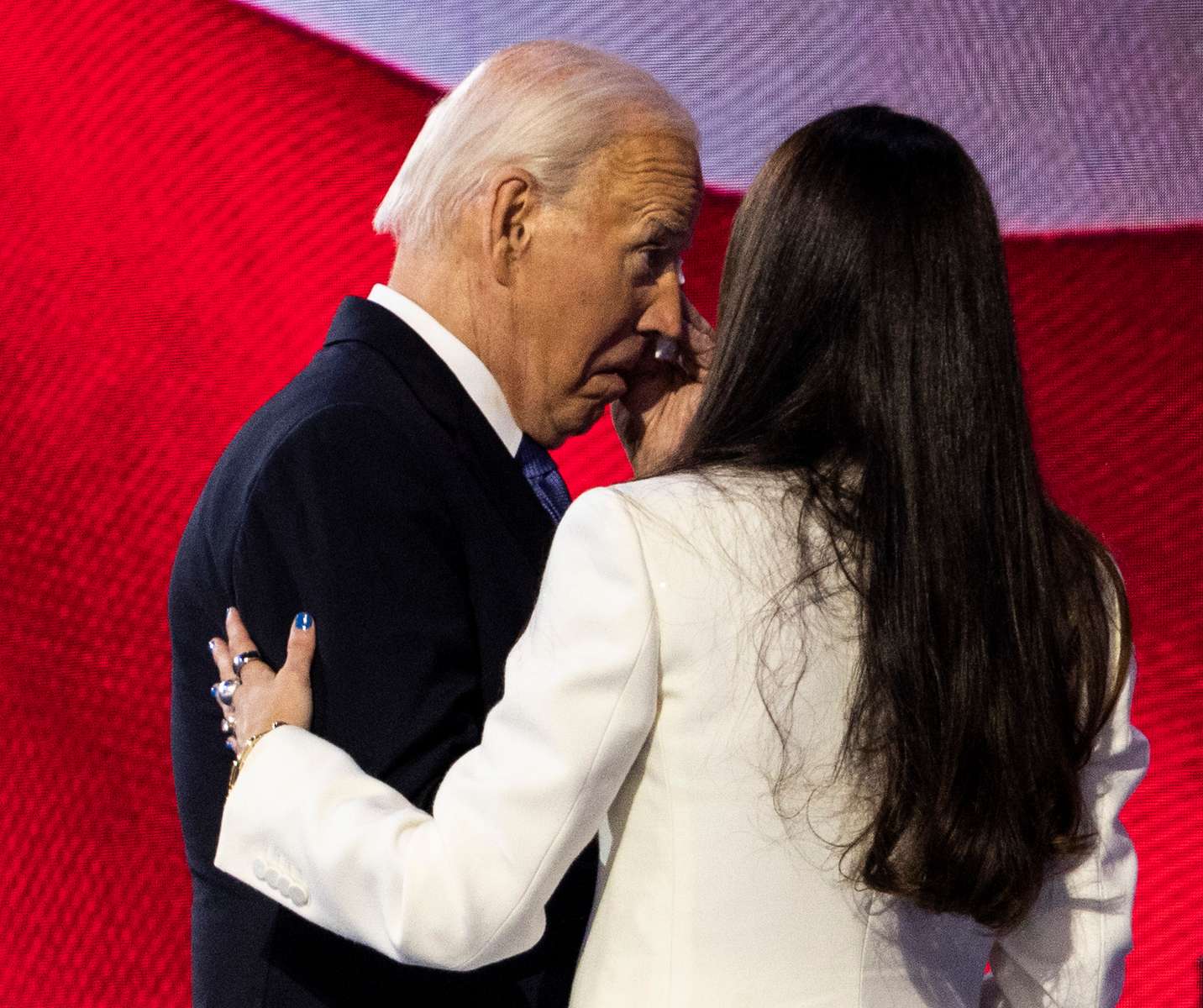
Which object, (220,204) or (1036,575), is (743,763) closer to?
(1036,575)

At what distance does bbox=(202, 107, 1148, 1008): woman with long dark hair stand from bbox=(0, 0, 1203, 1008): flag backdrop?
4.48 feet

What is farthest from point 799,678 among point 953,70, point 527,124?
point 953,70

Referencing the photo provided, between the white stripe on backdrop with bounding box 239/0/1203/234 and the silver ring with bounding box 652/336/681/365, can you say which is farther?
the white stripe on backdrop with bounding box 239/0/1203/234

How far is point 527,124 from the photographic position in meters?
1.48

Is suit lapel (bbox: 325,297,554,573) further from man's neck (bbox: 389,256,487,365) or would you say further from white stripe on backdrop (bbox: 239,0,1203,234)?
white stripe on backdrop (bbox: 239,0,1203,234)

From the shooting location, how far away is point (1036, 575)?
3.55 ft

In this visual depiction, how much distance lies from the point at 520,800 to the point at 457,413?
19.2 inches

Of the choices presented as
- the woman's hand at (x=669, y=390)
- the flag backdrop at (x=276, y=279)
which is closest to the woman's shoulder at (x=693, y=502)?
the woman's hand at (x=669, y=390)

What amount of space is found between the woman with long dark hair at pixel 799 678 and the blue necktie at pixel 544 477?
1.45ft

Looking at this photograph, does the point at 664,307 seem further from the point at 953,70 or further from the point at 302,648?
the point at 953,70

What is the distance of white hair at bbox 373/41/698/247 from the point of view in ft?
4.86

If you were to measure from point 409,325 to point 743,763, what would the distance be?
62cm

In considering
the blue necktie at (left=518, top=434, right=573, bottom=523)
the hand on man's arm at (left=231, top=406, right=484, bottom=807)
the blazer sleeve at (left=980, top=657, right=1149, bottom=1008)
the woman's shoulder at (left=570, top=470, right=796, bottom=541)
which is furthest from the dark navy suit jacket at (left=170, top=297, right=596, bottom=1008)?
the blazer sleeve at (left=980, top=657, right=1149, bottom=1008)

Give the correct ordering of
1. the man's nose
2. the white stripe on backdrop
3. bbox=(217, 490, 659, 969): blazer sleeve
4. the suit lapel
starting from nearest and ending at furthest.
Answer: bbox=(217, 490, 659, 969): blazer sleeve
the suit lapel
the man's nose
the white stripe on backdrop
